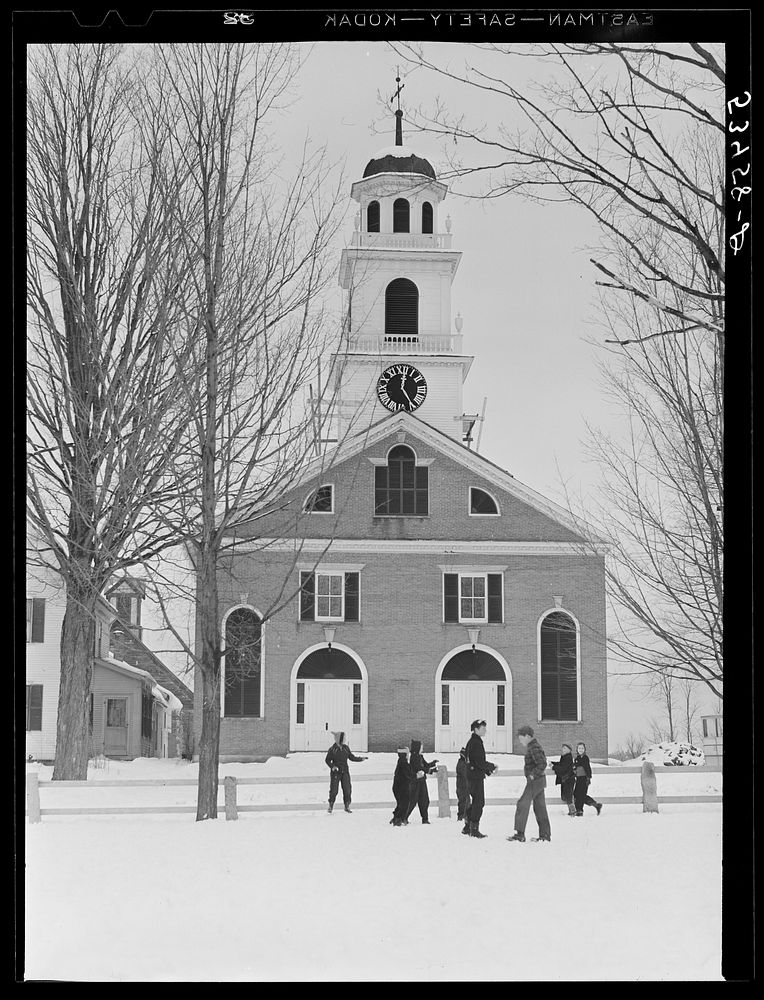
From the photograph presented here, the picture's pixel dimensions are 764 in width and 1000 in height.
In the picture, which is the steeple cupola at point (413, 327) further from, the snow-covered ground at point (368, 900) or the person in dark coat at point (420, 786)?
the snow-covered ground at point (368, 900)

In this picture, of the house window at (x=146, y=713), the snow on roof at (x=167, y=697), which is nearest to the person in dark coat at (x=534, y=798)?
the snow on roof at (x=167, y=697)

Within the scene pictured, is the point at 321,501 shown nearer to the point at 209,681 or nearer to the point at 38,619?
the point at 209,681

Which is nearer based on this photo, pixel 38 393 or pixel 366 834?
pixel 366 834

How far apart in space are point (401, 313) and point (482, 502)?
24.1 feet

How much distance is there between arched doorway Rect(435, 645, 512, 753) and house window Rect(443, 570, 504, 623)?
602mm

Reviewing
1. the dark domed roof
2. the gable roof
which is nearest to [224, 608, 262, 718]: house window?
the gable roof

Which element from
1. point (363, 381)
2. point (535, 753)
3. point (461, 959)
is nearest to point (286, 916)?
point (461, 959)

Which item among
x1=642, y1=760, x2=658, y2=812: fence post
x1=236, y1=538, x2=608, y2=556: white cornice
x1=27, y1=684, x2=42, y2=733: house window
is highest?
x1=236, y1=538, x2=608, y2=556: white cornice

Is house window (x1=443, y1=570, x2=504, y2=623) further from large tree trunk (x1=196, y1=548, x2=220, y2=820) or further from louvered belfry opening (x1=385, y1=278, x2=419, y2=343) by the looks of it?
louvered belfry opening (x1=385, y1=278, x2=419, y2=343)

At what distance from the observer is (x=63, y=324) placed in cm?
1209

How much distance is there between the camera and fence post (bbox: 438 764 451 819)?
1092 centimetres
